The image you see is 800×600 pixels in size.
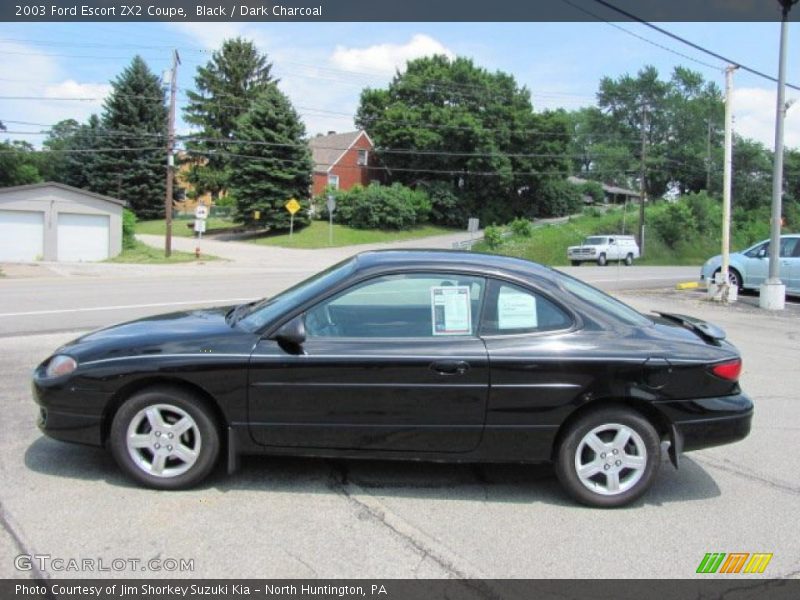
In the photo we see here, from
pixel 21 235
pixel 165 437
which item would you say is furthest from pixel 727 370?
pixel 21 235

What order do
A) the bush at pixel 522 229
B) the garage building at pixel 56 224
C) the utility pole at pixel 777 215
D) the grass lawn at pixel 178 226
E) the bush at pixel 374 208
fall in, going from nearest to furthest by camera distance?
the utility pole at pixel 777 215 < the garage building at pixel 56 224 < the bush at pixel 522 229 < the bush at pixel 374 208 < the grass lawn at pixel 178 226

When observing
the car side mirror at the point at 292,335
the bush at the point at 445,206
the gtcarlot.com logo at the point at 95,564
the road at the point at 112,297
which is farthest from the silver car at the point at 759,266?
the bush at the point at 445,206

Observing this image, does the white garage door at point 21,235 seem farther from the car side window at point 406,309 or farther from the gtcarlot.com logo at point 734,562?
the gtcarlot.com logo at point 734,562

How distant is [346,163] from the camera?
63344 mm

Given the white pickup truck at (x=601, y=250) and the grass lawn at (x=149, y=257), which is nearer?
the grass lawn at (x=149, y=257)

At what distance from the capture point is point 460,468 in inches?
176

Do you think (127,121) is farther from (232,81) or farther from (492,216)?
(492,216)

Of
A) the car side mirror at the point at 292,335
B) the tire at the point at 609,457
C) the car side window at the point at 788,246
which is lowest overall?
the tire at the point at 609,457

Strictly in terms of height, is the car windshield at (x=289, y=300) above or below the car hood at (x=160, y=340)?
above

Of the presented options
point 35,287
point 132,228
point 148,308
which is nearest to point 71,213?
point 132,228

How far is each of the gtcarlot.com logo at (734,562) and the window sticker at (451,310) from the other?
1719 millimetres

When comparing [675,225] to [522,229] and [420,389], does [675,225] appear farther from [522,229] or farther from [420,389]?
[420,389]

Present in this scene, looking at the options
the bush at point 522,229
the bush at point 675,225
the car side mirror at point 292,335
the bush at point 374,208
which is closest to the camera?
the car side mirror at point 292,335

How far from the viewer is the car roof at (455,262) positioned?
4098 mm
